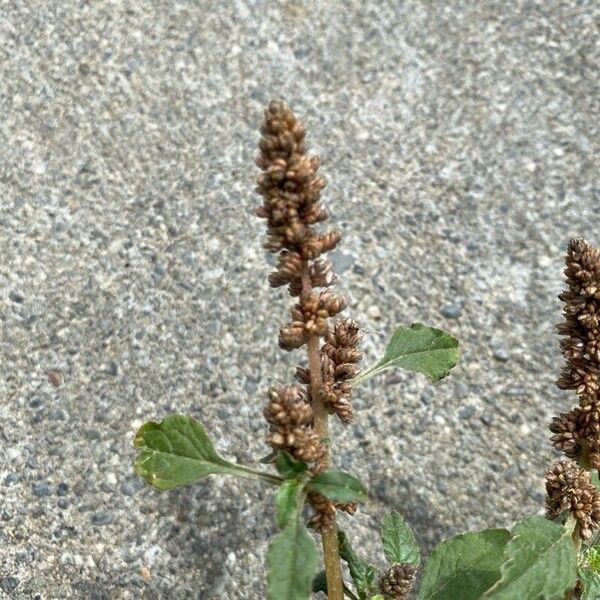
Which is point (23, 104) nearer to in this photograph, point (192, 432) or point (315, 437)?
point (192, 432)

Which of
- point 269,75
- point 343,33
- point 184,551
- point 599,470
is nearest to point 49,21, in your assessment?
point 269,75

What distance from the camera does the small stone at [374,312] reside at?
2.09 m

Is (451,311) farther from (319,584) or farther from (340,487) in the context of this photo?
(340,487)

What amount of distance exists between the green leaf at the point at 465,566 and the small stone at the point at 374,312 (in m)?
0.78

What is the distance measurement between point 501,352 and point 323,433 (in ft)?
3.25

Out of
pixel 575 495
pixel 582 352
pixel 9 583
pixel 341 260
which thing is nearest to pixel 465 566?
pixel 575 495

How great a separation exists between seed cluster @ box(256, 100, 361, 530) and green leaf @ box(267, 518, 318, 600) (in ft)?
0.28

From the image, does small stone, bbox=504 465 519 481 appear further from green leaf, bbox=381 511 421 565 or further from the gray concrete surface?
green leaf, bbox=381 511 421 565

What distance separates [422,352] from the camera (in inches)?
53.7

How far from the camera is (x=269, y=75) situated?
2.43 meters

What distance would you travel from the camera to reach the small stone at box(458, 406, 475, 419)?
1974mm

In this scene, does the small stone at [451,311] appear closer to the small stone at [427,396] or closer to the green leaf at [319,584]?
the small stone at [427,396]

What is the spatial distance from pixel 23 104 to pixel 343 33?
2.65 feet

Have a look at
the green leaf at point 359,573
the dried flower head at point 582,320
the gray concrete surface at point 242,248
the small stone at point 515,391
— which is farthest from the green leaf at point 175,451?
the small stone at point 515,391
